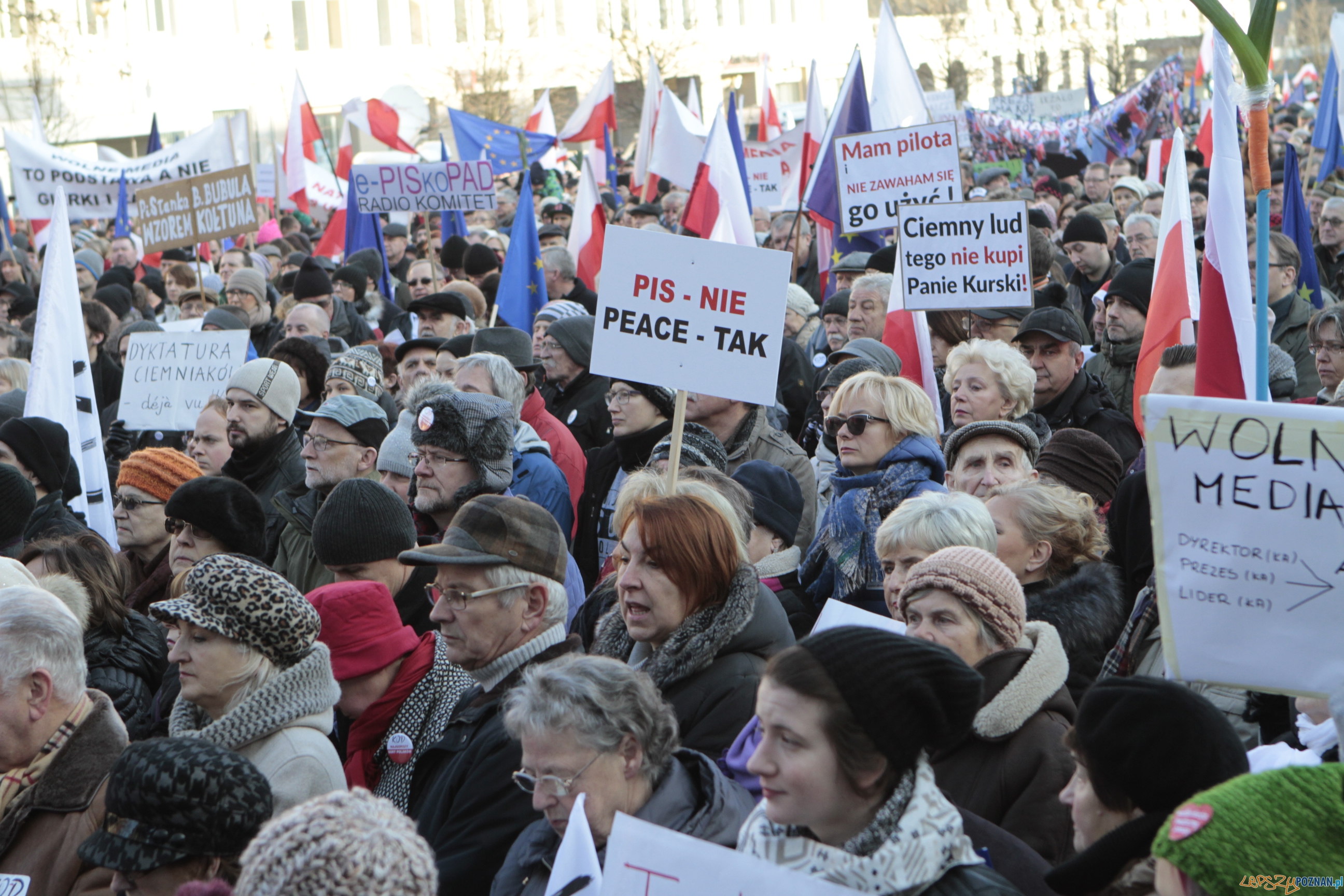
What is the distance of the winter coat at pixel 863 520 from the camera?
14.7ft

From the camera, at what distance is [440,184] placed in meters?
12.3

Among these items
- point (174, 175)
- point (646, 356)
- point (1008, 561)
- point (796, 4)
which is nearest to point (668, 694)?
point (1008, 561)

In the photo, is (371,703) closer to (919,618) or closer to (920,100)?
(919,618)

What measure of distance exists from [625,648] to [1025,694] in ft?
Result: 3.48

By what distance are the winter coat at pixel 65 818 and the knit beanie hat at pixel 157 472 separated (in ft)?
7.03

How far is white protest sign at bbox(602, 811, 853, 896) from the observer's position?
2.04 metres

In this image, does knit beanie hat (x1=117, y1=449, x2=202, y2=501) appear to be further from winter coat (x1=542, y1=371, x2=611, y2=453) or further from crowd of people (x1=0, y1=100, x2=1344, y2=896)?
winter coat (x1=542, y1=371, x2=611, y2=453)

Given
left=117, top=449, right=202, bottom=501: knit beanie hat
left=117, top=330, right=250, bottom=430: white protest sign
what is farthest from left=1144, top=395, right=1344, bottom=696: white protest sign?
left=117, top=330, right=250, bottom=430: white protest sign

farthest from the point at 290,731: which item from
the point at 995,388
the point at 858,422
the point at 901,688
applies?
the point at 995,388

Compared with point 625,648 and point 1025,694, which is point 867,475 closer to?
point 625,648

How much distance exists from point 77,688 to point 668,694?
1409 mm

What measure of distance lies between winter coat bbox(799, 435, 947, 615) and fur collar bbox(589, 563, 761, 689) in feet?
3.49

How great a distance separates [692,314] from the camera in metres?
4.75

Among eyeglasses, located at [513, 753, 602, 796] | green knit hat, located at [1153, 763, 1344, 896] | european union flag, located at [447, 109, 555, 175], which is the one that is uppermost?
european union flag, located at [447, 109, 555, 175]
